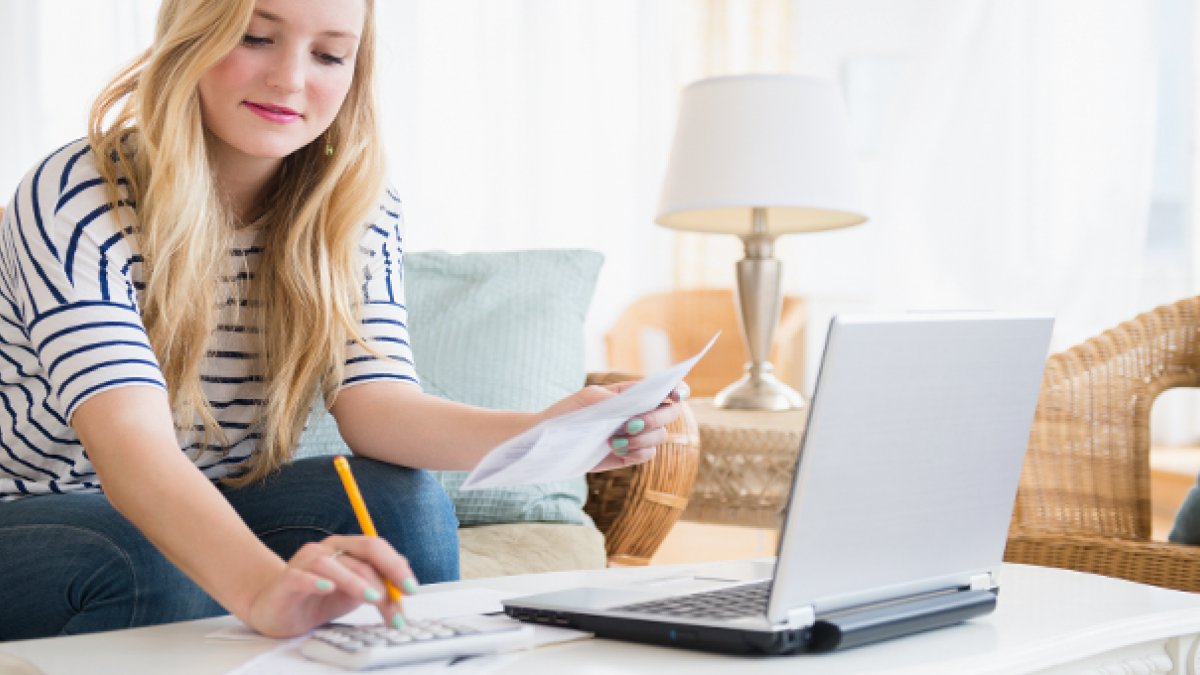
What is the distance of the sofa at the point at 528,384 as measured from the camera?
1.73 meters

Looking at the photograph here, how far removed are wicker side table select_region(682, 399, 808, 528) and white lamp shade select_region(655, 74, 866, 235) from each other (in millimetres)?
415

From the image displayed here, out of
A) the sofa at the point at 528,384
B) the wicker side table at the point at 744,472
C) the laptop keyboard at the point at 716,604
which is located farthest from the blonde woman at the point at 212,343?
the wicker side table at the point at 744,472

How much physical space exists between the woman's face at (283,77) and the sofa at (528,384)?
21.9 inches

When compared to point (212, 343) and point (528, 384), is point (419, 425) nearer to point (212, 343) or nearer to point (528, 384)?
point (212, 343)

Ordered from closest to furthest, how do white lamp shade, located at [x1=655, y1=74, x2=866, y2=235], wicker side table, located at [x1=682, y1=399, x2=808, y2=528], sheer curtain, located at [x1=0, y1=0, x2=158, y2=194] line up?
wicker side table, located at [x1=682, y1=399, x2=808, y2=528] < white lamp shade, located at [x1=655, y1=74, x2=866, y2=235] < sheer curtain, located at [x1=0, y1=0, x2=158, y2=194]

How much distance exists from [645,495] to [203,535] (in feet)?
3.37

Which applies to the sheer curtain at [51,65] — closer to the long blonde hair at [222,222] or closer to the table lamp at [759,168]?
the table lamp at [759,168]

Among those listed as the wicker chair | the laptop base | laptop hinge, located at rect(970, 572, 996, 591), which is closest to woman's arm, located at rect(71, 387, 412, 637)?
the laptop base

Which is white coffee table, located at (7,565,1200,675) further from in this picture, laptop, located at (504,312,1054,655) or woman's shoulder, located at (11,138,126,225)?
woman's shoulder, located at (11,138,126,225)

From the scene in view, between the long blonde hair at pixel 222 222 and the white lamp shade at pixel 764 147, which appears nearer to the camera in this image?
the long blonde hair at pixel 222 222

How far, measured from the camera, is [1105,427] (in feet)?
6.31

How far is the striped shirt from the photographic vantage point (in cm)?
101

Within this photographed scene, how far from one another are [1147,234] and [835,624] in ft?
12.6

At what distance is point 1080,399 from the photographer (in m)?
1.92
